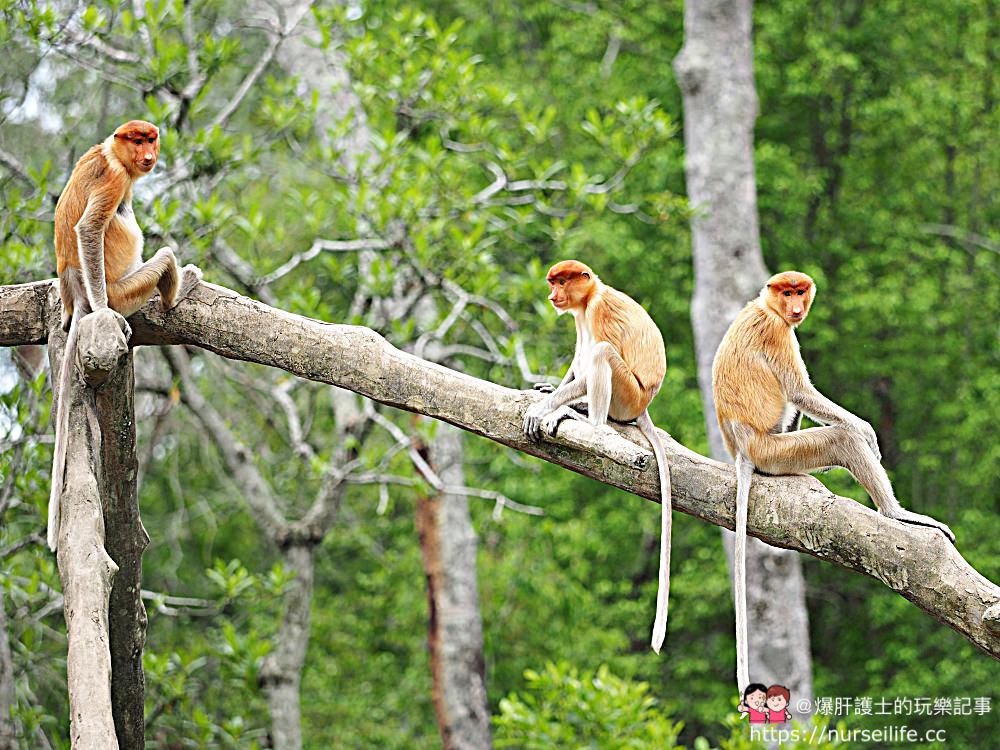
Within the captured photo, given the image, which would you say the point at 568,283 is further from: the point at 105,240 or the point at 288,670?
the point at 288,670

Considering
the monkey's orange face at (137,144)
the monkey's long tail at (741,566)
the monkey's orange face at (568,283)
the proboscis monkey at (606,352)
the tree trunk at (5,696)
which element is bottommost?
the tree trunk at (5,696)

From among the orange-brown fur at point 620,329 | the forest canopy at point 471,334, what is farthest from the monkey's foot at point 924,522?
→ the forest canopy at point 471,334

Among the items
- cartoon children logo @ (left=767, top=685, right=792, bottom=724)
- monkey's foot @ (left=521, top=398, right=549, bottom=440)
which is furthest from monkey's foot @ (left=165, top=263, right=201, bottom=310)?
cartoon children logo @ (left=767, top=685, right=792, bottom=724)

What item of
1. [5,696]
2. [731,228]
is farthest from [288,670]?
[731,228]

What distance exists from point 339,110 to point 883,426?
6196mm

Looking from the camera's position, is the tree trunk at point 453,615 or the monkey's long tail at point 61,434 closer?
the monkey's long tail at point 61,434

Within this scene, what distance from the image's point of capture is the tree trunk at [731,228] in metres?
6.61

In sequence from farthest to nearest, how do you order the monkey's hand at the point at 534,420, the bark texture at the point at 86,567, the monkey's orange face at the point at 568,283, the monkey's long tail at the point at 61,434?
the monkey's orange face at the point at 568,283
the monkey's hand at the point at 534,420
the monkey's long tail at the point at 61,434
the bark texture at the point at 86,567

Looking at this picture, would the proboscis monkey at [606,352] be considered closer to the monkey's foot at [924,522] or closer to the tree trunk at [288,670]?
the monkey's foot at [924,522]

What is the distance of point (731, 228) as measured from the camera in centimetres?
675

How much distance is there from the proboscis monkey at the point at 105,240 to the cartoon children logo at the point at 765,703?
7.13 feet

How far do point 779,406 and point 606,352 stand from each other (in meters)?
0.48

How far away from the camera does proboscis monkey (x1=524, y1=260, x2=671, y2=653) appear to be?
3.06m

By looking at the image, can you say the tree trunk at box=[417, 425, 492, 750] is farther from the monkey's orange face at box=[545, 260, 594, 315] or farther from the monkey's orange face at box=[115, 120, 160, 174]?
the monkey's orange face at box=[115, 120, 160, 174]
